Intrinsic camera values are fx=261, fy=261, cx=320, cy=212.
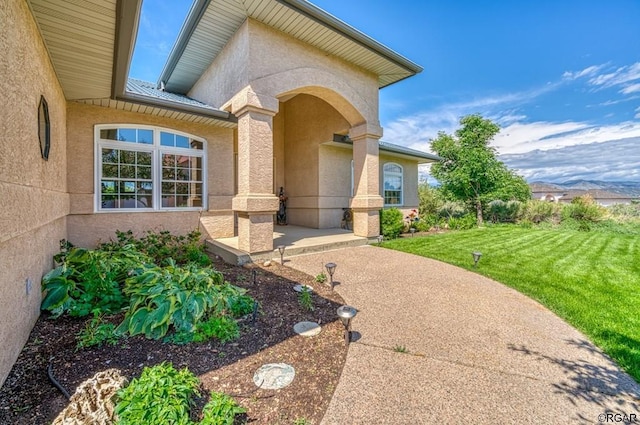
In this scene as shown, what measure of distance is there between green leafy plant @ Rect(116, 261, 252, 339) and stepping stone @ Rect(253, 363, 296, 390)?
115 cm

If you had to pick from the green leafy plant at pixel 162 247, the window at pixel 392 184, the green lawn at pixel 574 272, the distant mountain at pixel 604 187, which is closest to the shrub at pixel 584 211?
the green lawn at pixel 574 272

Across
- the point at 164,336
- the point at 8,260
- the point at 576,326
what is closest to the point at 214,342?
the point at 164,336

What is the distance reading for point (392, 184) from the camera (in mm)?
14281

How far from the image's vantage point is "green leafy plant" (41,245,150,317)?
367cm

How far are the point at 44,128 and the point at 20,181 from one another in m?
1.87

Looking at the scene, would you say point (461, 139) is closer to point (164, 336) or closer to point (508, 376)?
point (508, 376)

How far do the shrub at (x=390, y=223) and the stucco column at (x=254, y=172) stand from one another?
15.9 ft

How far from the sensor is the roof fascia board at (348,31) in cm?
631

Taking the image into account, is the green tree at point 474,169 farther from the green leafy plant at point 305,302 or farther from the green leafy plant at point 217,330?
the green leafy plant at point 217,330

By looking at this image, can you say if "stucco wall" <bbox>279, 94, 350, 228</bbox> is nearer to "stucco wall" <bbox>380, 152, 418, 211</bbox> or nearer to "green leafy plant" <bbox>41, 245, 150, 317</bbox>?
"stucco wall" <bbox>380, 152, 418, 211</bbox>

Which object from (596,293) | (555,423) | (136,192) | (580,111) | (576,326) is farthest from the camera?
(580,111)

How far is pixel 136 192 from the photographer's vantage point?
7121 mm

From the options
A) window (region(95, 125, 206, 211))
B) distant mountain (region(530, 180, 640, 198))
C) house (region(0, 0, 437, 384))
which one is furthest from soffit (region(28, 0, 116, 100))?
distant mountain (region(530, 180, 640, 198))

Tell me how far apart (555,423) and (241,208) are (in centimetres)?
623
